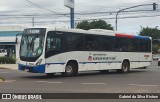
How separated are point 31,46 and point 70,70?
9.36 ft

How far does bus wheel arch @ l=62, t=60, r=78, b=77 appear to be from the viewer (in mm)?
24703

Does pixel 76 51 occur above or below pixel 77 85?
above

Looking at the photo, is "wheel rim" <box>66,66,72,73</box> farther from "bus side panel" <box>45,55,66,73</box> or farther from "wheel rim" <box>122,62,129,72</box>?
"wheel rim" <box>122,62,129,72</box>

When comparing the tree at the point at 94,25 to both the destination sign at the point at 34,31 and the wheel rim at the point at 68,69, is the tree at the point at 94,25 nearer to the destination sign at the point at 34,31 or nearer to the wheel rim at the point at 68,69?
the wheel rim at the point at 68,69

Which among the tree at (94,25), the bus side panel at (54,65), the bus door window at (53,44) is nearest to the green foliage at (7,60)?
the bus side panel at (54,65)

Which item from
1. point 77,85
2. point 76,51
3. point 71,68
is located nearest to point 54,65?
point 71,68

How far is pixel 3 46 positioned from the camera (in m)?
77.2

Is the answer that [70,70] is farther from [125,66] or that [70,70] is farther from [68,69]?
[125,66]

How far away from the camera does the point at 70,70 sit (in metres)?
24.9

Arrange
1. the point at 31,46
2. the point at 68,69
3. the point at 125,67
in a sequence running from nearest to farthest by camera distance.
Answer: the point at 31,46 < the point at 68,69 < the point at 125,67

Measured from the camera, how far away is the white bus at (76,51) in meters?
23.2

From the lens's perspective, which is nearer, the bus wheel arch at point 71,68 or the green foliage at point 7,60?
the bus wheel arch at point 71,68

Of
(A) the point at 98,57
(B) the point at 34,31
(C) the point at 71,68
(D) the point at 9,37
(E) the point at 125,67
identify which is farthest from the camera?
A: (D) the point at 9,37

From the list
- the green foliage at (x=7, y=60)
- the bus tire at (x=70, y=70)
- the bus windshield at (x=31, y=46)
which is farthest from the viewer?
the green foliage at (x=7, y=60)
